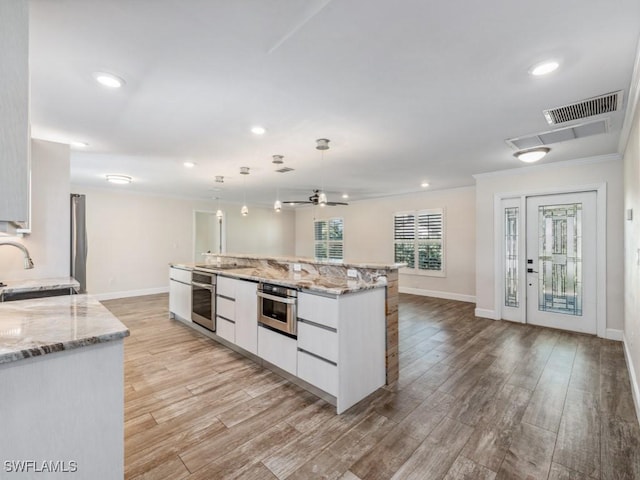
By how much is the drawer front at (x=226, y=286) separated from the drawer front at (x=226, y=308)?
0.07 m

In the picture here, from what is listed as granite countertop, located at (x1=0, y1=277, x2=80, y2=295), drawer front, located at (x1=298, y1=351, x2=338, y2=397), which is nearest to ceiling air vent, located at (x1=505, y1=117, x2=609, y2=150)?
drawer front, located at (x1=298, y1=351, x2=338, y2=397)

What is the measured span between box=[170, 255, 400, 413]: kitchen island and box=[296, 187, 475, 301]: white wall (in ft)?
14.0

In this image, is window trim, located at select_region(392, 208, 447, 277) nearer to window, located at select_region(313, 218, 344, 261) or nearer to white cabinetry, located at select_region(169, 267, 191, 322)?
window, located at select_region(313, 218, 344, 261)

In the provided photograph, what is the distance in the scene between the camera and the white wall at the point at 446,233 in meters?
6.39

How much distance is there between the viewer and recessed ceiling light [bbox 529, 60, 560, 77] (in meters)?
1.93

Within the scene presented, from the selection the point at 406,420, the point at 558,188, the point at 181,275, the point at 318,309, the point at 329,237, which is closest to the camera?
the point at 406,420

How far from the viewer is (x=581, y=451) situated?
1.94 meters

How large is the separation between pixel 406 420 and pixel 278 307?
1.44m

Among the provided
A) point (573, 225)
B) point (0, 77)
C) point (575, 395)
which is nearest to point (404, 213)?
point (573, 225)

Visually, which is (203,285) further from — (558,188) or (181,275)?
(558,188)

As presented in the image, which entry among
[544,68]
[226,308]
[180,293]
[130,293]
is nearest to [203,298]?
[226,308]

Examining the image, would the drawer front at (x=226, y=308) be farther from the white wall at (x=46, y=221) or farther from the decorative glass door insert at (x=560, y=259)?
the decorative glass door insert at (x=560, y=259)

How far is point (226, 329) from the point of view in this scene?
12.1 ft

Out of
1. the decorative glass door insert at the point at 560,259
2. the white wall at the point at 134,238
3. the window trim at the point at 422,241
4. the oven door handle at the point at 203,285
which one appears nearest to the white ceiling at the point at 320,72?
the decorative glass door insert at the point at 560,259
